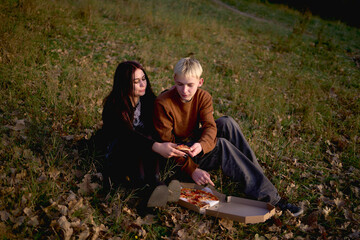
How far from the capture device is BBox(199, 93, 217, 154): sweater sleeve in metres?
2.96

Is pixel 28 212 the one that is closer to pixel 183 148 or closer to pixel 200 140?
pixel 183 148

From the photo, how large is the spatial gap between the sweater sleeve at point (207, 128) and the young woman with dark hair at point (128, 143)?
36 cm

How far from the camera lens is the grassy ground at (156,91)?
2.59 meters

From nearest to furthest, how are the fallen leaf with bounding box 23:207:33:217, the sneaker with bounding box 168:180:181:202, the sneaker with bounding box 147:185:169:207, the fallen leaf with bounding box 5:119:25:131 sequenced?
the fallen leaf with bounding box 23:207:33:217 < the sneaker with bounding box 147:185:169:207 < the sneaker with bounding box 168:180:181:202 < the fallen leaf with bounding box 5:119:25:131

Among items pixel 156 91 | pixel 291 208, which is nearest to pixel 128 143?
pixel 291 208

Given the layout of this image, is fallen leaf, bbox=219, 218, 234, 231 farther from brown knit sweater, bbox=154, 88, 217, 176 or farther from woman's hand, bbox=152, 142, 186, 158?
woman's hand, bbox=152, 142, 186, 158

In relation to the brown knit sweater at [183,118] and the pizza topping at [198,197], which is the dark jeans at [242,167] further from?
the pizza topping at [198,197]

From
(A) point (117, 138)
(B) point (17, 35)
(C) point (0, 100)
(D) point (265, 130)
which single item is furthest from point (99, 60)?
(D) point (265, 130)

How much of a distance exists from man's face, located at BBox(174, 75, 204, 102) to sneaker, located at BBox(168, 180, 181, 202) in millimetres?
1027

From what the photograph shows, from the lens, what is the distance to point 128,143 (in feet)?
9.19

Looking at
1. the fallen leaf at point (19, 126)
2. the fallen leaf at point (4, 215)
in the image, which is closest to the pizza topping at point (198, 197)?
the fallen leaf at point (4, 215)

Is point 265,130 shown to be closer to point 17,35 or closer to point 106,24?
point 17,35

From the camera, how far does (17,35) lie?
556 centimetres

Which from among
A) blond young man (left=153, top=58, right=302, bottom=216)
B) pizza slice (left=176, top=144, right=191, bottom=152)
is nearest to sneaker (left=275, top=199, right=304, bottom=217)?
blond young man (left=153, top=58, right=302, bottom=216)
